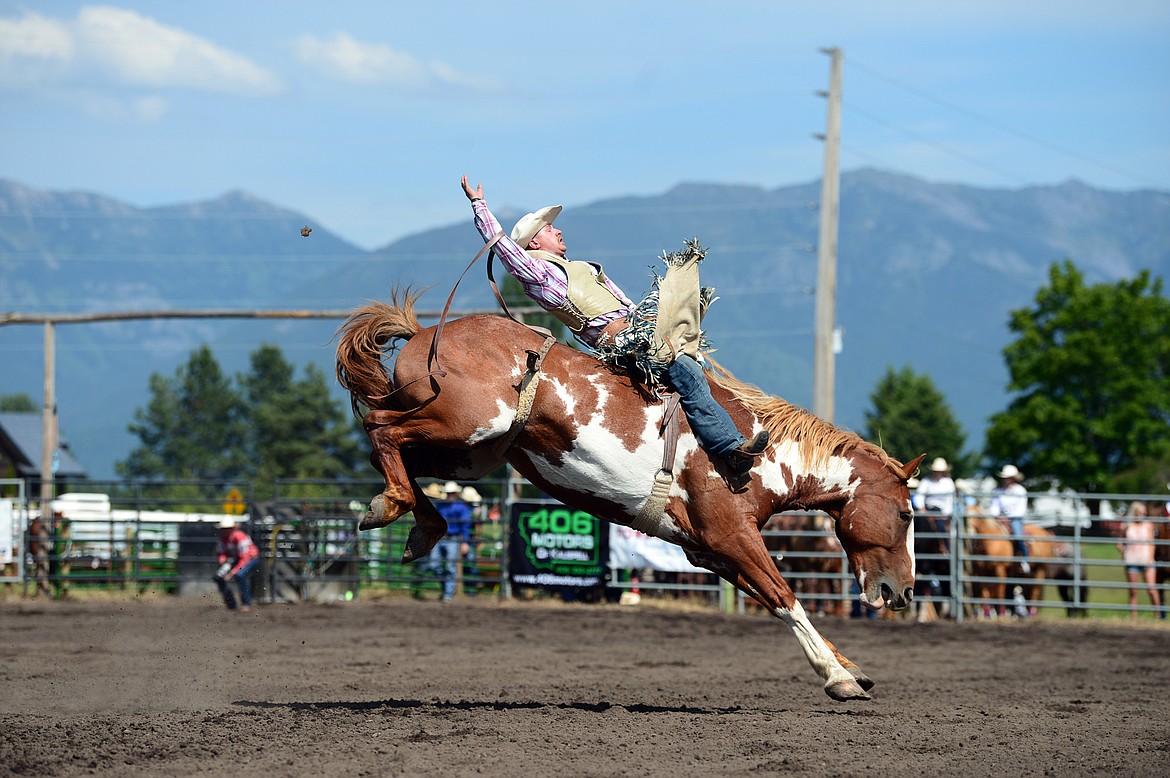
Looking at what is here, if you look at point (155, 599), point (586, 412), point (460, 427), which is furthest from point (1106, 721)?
point (155, 599)

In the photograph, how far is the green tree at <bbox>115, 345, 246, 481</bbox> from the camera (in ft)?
320

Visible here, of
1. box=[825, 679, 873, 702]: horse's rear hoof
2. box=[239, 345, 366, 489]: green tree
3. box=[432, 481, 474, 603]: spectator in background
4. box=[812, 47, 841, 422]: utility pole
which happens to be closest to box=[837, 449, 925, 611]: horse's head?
box=[825, 679, 873, 702]: horse's rear hoof

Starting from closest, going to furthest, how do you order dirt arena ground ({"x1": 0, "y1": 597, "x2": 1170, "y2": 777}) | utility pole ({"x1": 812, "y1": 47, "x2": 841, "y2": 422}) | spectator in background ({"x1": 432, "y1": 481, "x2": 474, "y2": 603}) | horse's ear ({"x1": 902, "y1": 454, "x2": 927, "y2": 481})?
dirt arena ground ({"x1": 0, "y1": 597, "x2": 1170, "y2": 777}) < horse's ear ({"x1": 902, "y1": 454, "x2": 927, "y2": 481}) < spectator in background ({"x1": 432, "y1": 481, "x2": 474, "y2": 603}) < utility pole ({"x1": 812, "y1": 47, "x2": 841, "y2": 422})

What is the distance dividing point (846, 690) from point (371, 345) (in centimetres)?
309

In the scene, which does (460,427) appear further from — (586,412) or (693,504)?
(693,504)

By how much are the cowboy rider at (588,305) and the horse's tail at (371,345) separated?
0.61m

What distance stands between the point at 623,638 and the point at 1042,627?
514cm

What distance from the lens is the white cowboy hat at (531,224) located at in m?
6.76

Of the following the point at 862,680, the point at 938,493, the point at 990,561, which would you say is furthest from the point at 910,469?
the point at 990,561

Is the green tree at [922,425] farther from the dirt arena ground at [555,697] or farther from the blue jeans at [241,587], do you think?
the dirt arena ground at [555,697]

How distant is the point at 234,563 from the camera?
1559cm

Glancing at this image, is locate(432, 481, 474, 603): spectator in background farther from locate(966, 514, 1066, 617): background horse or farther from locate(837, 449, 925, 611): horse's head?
locate(837, 449, 925, 611): horse's head

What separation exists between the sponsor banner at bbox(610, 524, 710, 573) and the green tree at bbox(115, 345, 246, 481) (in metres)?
84.0

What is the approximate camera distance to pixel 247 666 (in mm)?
9930
